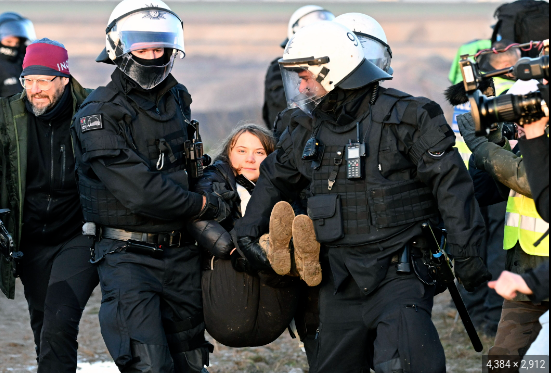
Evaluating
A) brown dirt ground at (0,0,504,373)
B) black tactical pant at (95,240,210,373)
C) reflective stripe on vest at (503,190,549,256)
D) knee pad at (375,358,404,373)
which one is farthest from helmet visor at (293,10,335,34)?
brown dirt ground at (0,0,504,373)

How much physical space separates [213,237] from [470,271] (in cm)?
150

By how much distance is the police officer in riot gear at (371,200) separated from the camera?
397cm

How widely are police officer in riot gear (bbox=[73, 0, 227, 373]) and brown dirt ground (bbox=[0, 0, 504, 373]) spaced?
977 centimetres

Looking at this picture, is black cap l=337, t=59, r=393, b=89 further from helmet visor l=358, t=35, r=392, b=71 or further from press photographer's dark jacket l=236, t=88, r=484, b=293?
helmet visor l=358, t=35, r=392, b=71

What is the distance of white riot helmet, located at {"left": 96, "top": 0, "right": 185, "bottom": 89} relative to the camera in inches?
185

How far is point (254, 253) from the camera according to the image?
445 centimetres

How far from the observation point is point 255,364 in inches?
257

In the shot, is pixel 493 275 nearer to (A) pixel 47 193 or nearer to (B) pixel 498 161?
(B) pixel 498 161

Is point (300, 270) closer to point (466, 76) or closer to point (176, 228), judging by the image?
point (176, 228)

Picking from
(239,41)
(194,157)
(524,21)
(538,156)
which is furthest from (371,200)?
(239,41)

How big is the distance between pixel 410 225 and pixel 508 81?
6.90ft

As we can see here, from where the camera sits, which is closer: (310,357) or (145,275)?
(145,275)

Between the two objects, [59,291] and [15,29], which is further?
[15,29]

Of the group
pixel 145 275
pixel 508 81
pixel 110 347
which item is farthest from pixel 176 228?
pixel 508 81
